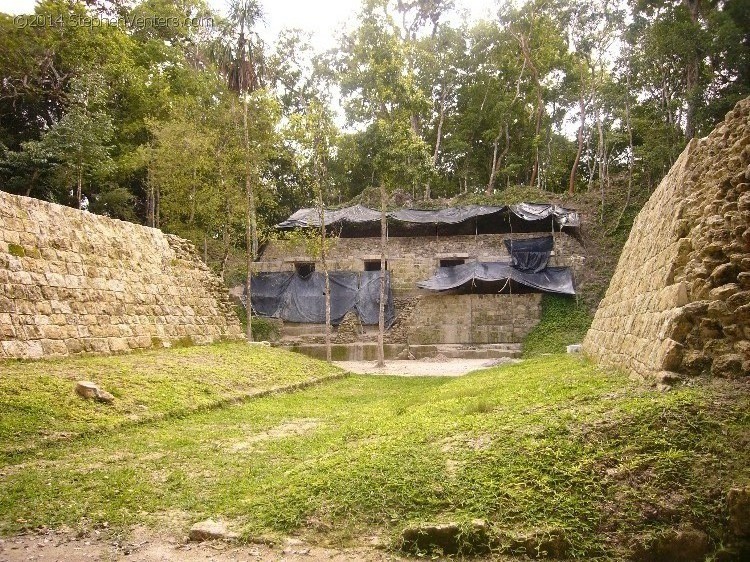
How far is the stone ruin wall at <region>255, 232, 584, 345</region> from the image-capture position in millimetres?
21016

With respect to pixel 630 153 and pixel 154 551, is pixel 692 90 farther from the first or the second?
pixel 154 551

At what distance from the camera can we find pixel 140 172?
2267cm

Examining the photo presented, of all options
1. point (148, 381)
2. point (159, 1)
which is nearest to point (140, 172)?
point (159, 1)

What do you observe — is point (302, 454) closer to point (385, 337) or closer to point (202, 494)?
point (202, 494)

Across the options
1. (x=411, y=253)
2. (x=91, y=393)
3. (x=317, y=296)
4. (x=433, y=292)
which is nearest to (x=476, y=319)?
(x=433, y=292)

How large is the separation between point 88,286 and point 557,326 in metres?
16.2

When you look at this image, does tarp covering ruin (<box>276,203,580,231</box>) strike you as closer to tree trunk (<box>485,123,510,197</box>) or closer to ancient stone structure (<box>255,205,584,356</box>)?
ancient stone structure (<box>255,205,584,356</box>)

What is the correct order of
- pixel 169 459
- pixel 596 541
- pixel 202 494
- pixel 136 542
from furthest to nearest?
pixel 169 459 → pixel 202 494 → pixel 136 542 → pixel 596 541

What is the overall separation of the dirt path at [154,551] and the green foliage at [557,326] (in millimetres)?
16570

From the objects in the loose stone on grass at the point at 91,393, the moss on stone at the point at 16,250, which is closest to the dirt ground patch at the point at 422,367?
the loose stone on grass at the point at 91,393

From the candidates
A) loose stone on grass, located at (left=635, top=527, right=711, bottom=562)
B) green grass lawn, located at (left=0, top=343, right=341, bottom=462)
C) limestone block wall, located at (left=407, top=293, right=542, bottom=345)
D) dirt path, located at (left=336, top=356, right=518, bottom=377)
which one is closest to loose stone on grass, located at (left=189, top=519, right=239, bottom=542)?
loose stone on grass, located at (left=635, top=527, right=711, bottom=562)

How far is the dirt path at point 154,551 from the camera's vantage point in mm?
3062

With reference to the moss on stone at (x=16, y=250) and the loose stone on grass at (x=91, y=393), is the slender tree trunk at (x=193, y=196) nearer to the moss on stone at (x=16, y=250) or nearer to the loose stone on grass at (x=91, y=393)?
the moss on stone at (x=16, y=250)

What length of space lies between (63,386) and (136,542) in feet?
13.3
